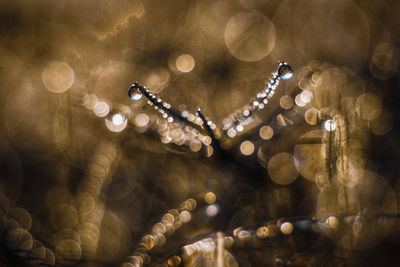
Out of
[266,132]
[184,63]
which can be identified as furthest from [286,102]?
[184,63]

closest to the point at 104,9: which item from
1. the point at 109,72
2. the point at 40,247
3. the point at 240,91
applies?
the point at 109,72

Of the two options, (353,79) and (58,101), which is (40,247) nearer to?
(58,101)

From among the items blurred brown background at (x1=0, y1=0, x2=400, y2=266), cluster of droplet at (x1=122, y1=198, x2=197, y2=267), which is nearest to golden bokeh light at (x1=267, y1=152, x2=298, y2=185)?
blurred brown background at (x1=0, y1=0, x2=400, y2=266)

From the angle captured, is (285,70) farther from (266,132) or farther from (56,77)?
(56,77)

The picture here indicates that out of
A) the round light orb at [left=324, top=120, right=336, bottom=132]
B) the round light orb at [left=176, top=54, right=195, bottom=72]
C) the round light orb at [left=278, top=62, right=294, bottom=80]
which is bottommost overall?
the round light orb at [left=278, top=62, right=294, bottom=80]

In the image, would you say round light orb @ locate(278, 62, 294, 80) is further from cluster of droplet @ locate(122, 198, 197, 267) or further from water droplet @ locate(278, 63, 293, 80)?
cluster of droplet @ locate(122, 198, 197, 267)

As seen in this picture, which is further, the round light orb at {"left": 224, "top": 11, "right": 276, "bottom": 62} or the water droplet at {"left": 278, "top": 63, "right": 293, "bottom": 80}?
the round light orb at {"left": 224, "top": 11, "right": 276, "bottom": 62}

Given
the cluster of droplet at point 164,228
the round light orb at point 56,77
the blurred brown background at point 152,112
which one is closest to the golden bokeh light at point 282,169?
the blurred brown background at point 152,112
